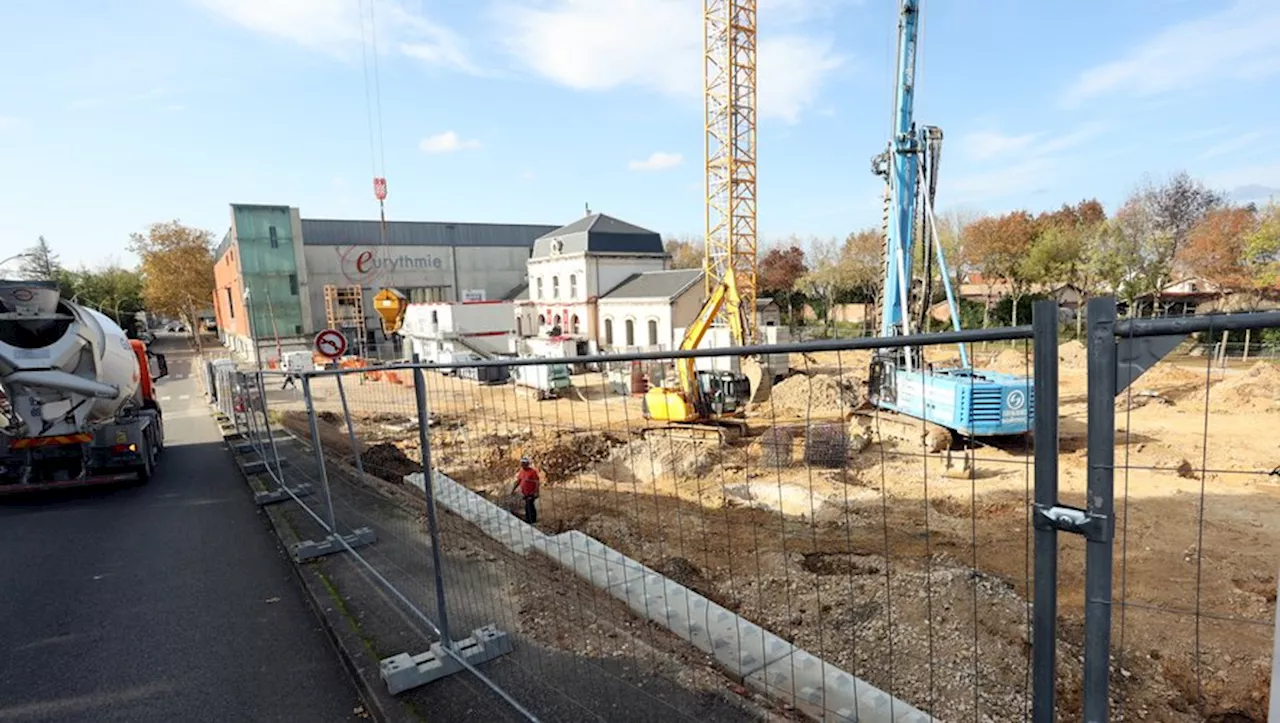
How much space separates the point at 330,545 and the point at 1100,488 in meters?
6.63

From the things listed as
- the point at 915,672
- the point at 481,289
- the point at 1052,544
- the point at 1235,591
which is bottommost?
the point at 1235,591

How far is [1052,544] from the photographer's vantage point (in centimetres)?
159

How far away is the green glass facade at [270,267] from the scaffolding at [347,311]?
2060 mm

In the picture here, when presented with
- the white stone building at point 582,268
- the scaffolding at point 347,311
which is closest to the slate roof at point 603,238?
the white stone building at point 582,268

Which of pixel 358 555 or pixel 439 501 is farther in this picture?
pixel 439 501

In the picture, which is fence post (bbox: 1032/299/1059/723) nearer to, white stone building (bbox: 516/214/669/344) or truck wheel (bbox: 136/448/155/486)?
truck wheel (bbox: 136/448/155/486)

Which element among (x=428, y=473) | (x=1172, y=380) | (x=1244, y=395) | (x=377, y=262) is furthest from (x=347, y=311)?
(x=1244, y=395)

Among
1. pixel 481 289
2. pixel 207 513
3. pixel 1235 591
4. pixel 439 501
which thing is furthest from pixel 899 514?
pixel 481 289

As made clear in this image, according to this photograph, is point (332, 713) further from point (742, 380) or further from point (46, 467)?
point (742, 380)

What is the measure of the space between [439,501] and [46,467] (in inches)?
298

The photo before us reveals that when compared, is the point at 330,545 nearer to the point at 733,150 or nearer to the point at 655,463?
the point at 655,463

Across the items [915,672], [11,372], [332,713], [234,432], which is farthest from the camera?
[234,432]

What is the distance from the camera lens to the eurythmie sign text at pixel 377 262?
44.4 m

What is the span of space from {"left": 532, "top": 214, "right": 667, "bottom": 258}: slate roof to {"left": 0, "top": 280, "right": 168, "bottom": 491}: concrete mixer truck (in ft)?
85.8
